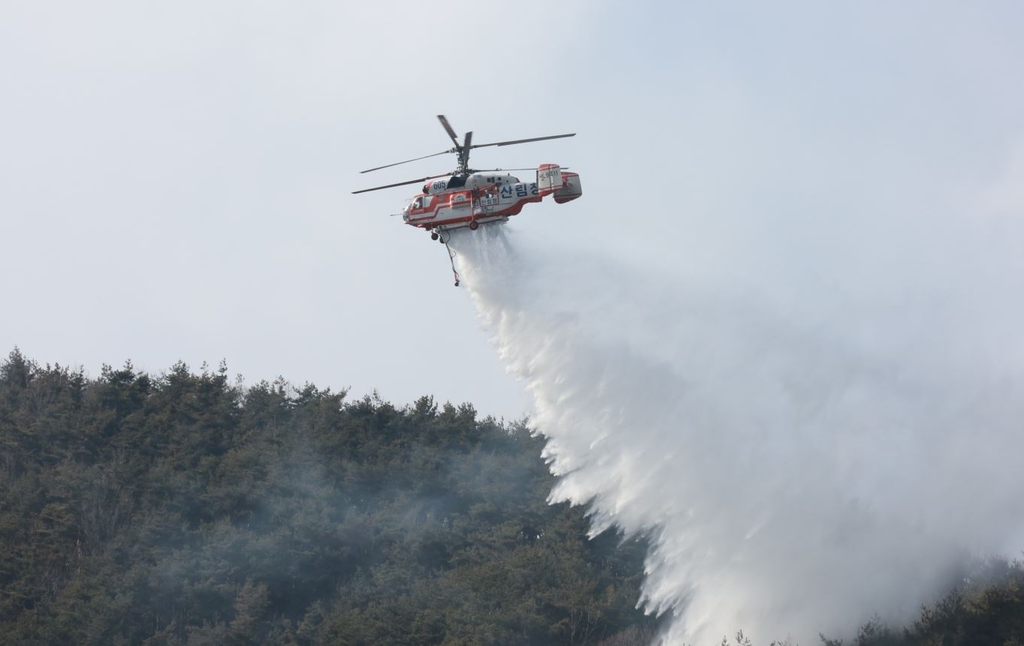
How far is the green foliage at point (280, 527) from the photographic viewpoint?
58.6 m

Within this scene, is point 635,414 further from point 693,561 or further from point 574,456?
point 693,561

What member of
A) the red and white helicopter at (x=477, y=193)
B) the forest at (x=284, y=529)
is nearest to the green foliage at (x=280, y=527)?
the forest at (x=284, y=529)

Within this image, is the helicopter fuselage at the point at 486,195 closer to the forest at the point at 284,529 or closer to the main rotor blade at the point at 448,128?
the main rotor blade at the point at 448,128

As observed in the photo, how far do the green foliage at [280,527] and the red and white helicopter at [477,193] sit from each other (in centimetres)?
2054

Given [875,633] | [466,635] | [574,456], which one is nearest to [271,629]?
[466,635]

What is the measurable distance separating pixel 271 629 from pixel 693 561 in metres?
24.6

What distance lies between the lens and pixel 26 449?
7688cm

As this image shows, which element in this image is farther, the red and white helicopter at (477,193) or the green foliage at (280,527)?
the green foliage at (280,527)

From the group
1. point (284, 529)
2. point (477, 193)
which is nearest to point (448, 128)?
point (477, 193)

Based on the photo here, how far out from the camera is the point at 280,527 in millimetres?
64750

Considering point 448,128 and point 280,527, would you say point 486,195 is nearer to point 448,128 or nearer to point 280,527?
point 448,128

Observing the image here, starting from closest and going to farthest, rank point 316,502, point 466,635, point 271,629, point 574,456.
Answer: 1. point 574,456
2. point 466,635
3. point 271,629
4. point 316,502

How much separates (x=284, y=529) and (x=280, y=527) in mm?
696

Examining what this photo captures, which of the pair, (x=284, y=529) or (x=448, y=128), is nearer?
(x=448, y=128)
